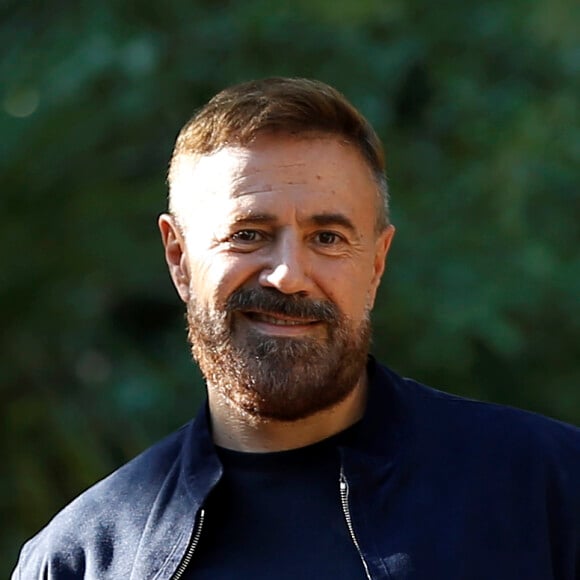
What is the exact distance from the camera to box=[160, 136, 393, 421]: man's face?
2.45m

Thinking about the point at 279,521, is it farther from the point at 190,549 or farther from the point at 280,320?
the point at 280,320

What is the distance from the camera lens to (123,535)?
2.53 meters

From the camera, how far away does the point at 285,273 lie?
2.41m

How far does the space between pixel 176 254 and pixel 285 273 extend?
0.39 meters

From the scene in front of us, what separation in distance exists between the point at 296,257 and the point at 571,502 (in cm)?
64

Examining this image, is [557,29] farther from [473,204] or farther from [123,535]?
[123,535]

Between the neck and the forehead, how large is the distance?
365mm

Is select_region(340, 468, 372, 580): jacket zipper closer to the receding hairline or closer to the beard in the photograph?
the beard

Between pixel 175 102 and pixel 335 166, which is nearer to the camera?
pixel 335 166

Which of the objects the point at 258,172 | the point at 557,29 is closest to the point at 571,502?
the point at 258,172

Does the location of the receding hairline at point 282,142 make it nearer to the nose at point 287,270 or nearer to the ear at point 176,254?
the ear at point 176,254

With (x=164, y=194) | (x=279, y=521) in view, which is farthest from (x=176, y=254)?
(x=164, y=194)

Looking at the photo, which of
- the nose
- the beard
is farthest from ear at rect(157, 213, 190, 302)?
the nose

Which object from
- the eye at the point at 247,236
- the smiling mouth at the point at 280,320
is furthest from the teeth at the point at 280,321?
the eye at the point at 247,236
